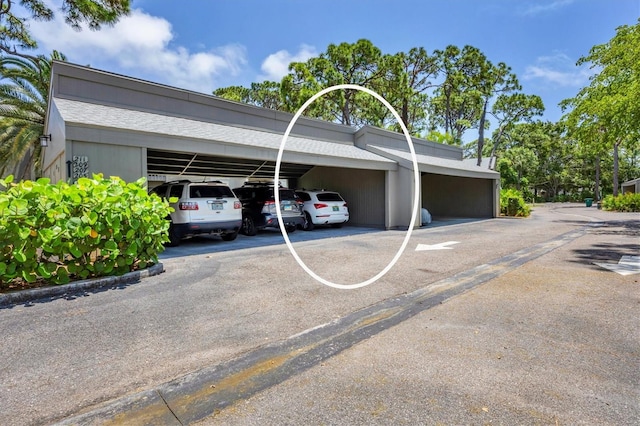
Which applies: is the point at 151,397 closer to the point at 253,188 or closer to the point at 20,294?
the point at 20,294

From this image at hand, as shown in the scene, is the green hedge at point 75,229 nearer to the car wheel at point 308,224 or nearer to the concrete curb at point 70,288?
the concrete curb at point 70,288

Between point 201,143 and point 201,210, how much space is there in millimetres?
→ 1679

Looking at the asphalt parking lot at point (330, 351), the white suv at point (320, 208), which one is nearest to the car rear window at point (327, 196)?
the white suv at point (320, 208)

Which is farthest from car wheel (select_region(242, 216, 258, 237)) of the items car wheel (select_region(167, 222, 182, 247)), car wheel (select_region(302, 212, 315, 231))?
car wheel (select_region(167, 222, 182, 247))

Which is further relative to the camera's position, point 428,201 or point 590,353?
point 428,201

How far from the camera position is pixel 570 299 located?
15.8 feet

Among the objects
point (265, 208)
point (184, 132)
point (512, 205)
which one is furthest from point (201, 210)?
point (512, 205)

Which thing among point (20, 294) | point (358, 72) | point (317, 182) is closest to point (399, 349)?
point (20, 294)

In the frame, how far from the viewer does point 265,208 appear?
11688 mm

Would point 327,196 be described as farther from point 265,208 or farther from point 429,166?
point 429,166

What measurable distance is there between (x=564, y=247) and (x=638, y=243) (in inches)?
96.2

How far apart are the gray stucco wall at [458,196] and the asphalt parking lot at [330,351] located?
14.9 meters

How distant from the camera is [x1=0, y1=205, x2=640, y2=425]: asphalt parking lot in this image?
2.45 m

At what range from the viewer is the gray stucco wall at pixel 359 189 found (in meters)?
14.8
